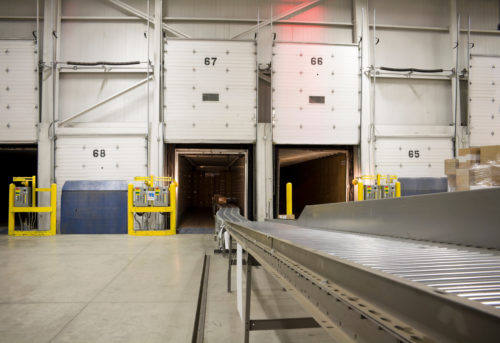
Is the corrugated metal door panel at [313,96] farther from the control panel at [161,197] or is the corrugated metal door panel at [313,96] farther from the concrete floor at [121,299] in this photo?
the concrete floor at [121,299]

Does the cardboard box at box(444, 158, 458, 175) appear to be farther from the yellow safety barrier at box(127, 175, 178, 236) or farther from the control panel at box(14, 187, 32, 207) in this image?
the control panel at box(14, 187, 32, 207)

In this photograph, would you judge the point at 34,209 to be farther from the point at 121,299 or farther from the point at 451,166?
the point at 451,166

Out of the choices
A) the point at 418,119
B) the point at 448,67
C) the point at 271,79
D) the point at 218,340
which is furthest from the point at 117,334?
the point at 448,67

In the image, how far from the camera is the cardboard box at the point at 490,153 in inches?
215

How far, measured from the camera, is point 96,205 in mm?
8961

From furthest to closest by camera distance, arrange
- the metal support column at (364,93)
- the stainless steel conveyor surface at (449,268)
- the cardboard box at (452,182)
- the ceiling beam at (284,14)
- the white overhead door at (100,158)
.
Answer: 1. the ceiling beam at (284,14)
2. the metal support column at (364,93)
3. the white overhead door at (100,158)
4. the cardboard box at (452,182)
5. the stainless steel conveyor surface at (449,268)

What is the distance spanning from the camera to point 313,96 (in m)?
9.83

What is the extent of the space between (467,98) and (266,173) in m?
7.56

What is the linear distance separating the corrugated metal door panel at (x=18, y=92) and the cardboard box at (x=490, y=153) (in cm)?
1165

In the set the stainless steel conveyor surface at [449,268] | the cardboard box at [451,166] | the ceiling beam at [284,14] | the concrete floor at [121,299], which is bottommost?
the concrete floor at [121,299]

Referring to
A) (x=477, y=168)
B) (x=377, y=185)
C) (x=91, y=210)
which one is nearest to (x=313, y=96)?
(x=377, y=185)

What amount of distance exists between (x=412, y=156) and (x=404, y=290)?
34.4ft

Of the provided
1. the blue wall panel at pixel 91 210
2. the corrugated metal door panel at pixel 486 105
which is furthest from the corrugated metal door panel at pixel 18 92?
the corrugated metal door panel at pixel 486 105

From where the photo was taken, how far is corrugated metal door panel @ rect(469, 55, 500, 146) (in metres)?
10.1
